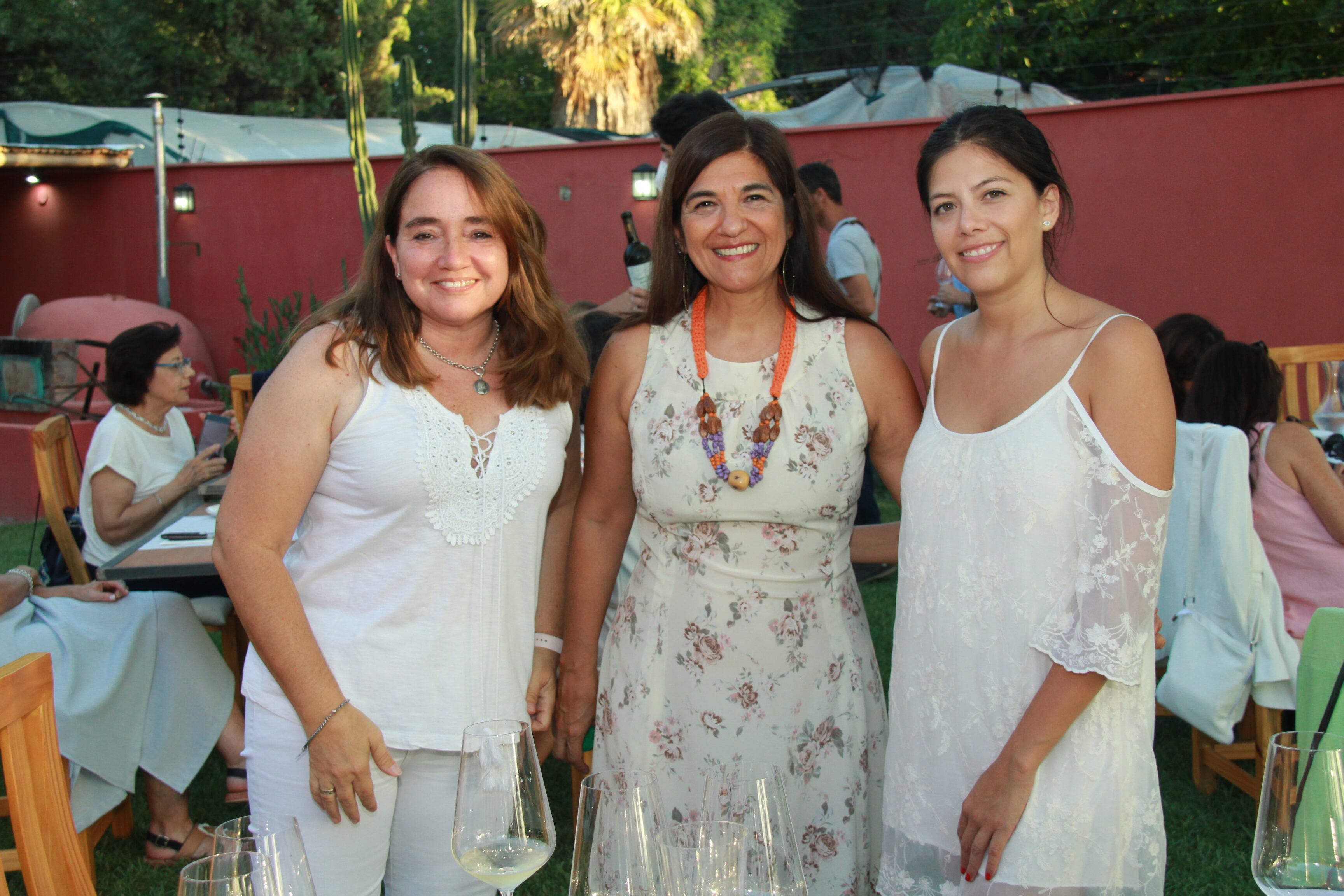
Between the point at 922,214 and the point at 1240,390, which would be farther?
the point at 922,214

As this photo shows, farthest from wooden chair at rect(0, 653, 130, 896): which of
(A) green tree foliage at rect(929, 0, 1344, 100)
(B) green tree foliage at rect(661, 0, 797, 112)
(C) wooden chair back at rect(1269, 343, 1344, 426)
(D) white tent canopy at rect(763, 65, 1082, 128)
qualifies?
(B) green tree foliage at rect(661, 0, 797, 112)

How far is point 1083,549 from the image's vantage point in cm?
155

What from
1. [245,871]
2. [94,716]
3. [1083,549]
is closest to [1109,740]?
[1083,549]

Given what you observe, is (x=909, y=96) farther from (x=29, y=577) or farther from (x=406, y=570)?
(x=406, y=570)

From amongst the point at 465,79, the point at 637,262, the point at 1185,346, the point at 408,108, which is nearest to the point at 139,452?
the point at 637,262

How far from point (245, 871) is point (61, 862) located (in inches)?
24.6

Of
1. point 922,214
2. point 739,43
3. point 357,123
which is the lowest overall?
point 922,214

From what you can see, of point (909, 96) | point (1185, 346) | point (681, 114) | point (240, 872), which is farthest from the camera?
point (909, 96)

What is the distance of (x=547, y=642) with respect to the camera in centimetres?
198

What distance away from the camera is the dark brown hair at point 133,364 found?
171 inches

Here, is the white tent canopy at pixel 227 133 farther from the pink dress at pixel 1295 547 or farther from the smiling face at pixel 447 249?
the smiling face at pixel 447 249

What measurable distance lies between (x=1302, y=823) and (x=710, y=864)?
0.62 meters

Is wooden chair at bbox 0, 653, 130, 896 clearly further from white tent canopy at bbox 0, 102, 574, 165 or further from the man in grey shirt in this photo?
white tent canopy at bbox 0, 102, 574, 165

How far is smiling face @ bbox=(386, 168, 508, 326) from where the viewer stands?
1.79 metres
